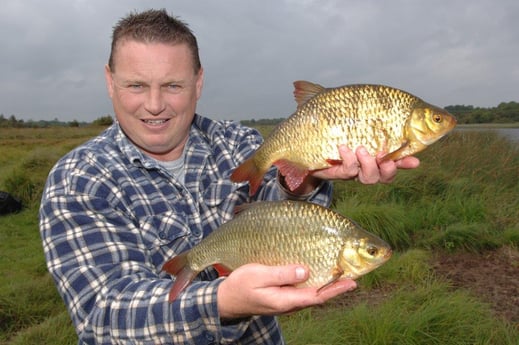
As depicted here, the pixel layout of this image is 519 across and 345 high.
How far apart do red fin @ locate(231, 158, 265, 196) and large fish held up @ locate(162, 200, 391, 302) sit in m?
0.27

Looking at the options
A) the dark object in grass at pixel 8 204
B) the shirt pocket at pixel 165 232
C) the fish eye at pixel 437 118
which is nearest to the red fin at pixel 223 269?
the shirt pocket at pixel 165 232

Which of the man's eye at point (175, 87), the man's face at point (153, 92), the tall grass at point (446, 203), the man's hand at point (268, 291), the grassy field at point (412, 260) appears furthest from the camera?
the tall grass at point (446, 203)

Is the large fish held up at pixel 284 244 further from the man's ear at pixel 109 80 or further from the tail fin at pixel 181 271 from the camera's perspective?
the man's ear at pixel 109 80

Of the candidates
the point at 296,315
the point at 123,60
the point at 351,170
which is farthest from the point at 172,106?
the point at 296,315

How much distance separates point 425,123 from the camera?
238 centimetres

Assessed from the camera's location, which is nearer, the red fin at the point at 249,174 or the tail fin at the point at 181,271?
the tail fin at the point at 181,271

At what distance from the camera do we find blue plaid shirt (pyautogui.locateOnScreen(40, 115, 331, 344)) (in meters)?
1.92

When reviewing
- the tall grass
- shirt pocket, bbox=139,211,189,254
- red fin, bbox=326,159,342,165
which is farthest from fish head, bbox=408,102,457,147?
the tall grass

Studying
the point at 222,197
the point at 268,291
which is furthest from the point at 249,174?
the point at 268,291

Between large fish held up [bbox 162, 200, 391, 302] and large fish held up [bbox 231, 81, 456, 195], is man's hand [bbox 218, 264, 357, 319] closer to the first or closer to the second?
large fish held up [bbox 162, 200, 391, 302]

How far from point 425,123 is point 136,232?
4.83ft

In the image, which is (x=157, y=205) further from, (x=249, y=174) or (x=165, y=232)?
(x=249, y=174)

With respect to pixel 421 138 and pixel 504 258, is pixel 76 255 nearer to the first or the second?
pixel 421 138

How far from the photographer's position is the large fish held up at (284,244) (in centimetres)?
200
